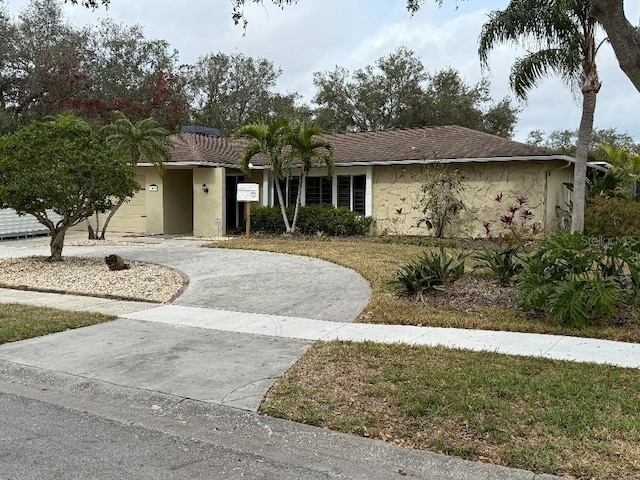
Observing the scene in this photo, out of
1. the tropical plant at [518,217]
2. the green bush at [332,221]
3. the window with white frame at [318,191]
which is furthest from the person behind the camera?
the window with white frame at [318,191]

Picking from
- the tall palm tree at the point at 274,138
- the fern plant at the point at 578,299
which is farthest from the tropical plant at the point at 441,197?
the fern plant at the point at 578,299

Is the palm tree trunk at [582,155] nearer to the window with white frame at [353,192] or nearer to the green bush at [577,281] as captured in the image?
the window with white frame at [353,192]

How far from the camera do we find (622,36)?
5.41 meters

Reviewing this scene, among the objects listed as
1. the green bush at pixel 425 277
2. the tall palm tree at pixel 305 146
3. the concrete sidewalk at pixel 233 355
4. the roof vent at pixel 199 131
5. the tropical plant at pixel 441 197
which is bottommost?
the concrete sidewalk at pixel 233 355

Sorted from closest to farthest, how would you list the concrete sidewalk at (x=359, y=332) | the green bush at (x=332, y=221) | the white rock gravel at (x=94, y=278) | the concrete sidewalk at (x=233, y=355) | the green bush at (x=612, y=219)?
the concrete sidewalk at (x=233, y=355) < the concrete sidewalk at (x=359, y=332) < the white rock gravel at (x=94, y=278) < the green bush at (x=612, y=219) < the green bush at (x=332, y=221)

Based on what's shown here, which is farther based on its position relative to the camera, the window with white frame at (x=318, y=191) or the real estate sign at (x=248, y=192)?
the window with white frame at (x=318, y=191)

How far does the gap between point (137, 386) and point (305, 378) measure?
1596mm

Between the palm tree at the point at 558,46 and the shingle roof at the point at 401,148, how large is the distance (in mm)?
1961

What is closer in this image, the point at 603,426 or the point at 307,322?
the point at 603,426

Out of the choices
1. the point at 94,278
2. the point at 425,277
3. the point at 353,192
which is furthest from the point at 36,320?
the point at 353,192

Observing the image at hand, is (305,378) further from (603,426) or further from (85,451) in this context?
(603,426)

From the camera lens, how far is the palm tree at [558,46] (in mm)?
14484

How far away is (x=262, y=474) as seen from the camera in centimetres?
388

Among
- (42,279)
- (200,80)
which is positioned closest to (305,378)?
(42,279)
